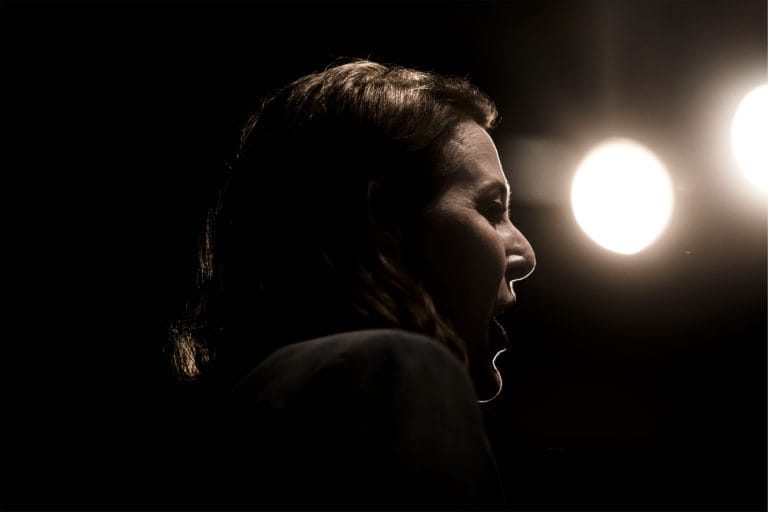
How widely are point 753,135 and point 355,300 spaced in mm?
2521

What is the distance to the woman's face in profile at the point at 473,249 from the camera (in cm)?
118

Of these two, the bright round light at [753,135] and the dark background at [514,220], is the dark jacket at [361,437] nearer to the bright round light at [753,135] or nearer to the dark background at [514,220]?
the dark background at [514,220]

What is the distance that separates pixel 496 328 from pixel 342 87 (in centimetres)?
71

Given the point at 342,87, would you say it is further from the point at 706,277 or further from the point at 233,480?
the point at 706,277

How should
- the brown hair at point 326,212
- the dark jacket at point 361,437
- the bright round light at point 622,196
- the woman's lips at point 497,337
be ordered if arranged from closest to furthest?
the dark jacket at point 361,437 < the brown hair at point 326,212 < the woman's lips at point 497,337 < the bright round light at point 622,196

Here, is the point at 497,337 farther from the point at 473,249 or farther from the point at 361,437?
the point at 361,437

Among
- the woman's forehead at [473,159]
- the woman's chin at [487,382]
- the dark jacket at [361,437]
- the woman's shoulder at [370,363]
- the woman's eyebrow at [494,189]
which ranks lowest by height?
the woman's chin at [487,382]

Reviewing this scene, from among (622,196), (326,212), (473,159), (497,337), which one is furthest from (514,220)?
(326,212)

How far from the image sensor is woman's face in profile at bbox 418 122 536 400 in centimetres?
118

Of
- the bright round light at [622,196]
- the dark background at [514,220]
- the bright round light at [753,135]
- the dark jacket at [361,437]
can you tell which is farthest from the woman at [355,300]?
the bright round light at [753,135]

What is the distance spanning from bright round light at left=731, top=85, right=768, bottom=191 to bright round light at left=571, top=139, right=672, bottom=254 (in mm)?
344

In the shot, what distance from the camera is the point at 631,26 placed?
8.21 ft

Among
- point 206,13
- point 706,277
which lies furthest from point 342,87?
point 706,277

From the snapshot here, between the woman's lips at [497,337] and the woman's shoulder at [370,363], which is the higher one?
the woman's shoulder at [370,363]
